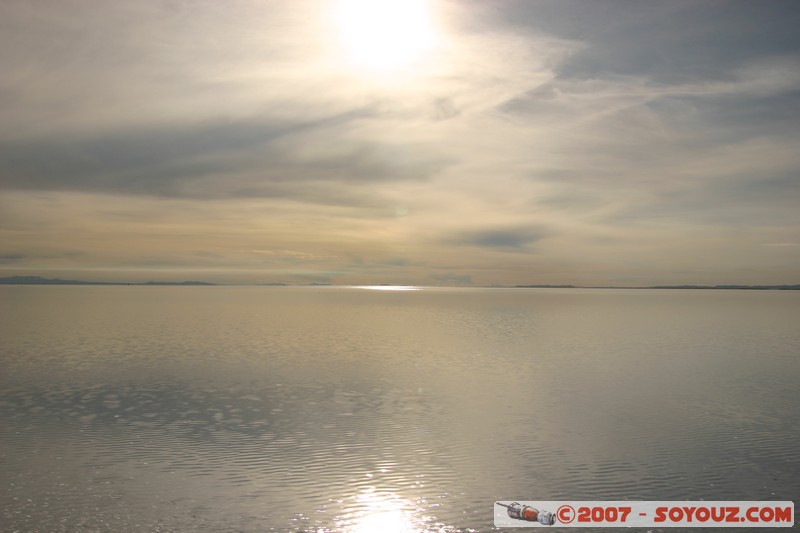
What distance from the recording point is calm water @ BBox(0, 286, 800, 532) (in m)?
18.2

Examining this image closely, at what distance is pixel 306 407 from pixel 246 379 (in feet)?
33.4

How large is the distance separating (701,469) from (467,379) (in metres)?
21.0

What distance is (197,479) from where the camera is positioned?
20250mm

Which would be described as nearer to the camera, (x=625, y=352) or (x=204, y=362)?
(x=204, y=362)

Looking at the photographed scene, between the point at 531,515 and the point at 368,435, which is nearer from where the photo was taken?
the point at 531,515

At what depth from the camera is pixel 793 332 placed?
82.1m

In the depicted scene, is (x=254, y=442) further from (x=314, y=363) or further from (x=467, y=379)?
(x=314, y=363)

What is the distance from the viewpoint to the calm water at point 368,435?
1820cm

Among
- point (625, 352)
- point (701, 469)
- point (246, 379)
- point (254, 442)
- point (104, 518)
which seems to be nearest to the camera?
point (104, 518)

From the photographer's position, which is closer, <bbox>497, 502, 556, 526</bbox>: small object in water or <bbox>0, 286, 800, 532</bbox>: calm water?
<bbox>497, 502, 556, 526</bbox>: small object in water

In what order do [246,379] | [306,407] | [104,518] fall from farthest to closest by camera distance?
[246,379] < [306,407] < [104,518]

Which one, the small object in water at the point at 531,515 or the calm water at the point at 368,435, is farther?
the calm water at the point at 368,435

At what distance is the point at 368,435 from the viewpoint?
26.5 m

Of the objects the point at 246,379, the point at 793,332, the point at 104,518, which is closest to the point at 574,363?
the point at 246,379
